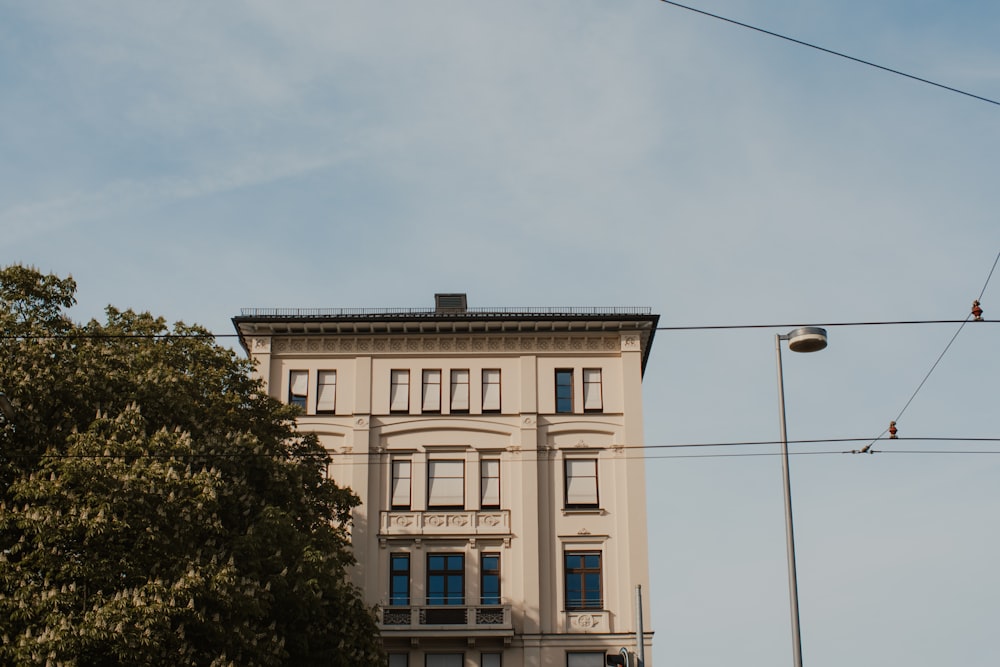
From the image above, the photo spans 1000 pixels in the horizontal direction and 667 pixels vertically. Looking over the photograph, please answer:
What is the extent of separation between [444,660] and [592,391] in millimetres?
11378

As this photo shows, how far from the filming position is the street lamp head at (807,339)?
22406 mm

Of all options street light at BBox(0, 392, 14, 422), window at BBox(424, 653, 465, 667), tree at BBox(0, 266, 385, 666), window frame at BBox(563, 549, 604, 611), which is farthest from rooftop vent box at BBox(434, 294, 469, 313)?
street light at BBox(0, 392, 14, 422)

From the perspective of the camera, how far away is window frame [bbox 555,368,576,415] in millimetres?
46625

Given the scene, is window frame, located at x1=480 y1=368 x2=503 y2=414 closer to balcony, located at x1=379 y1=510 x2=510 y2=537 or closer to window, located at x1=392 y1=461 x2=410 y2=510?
window, located at x1=392 y1=461 x2=410 y2=510

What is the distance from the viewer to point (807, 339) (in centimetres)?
2247

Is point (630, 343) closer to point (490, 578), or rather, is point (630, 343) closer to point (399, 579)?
point (490, 578)

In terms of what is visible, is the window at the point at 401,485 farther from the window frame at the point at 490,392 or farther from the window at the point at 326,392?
the window frame at the point at 490,392

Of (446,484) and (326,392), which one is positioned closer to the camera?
(446,484)

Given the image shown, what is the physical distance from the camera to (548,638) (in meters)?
43.3

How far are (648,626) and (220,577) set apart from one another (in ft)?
69.5

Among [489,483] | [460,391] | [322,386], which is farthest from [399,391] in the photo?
[489,483]

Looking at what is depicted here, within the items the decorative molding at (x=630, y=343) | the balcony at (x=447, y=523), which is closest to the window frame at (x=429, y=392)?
the balcony at (x=447, y=523)

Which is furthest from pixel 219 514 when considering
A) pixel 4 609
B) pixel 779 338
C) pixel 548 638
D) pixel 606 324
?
pixel 606 324

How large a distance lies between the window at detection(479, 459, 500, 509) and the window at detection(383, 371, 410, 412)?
3758 mm
